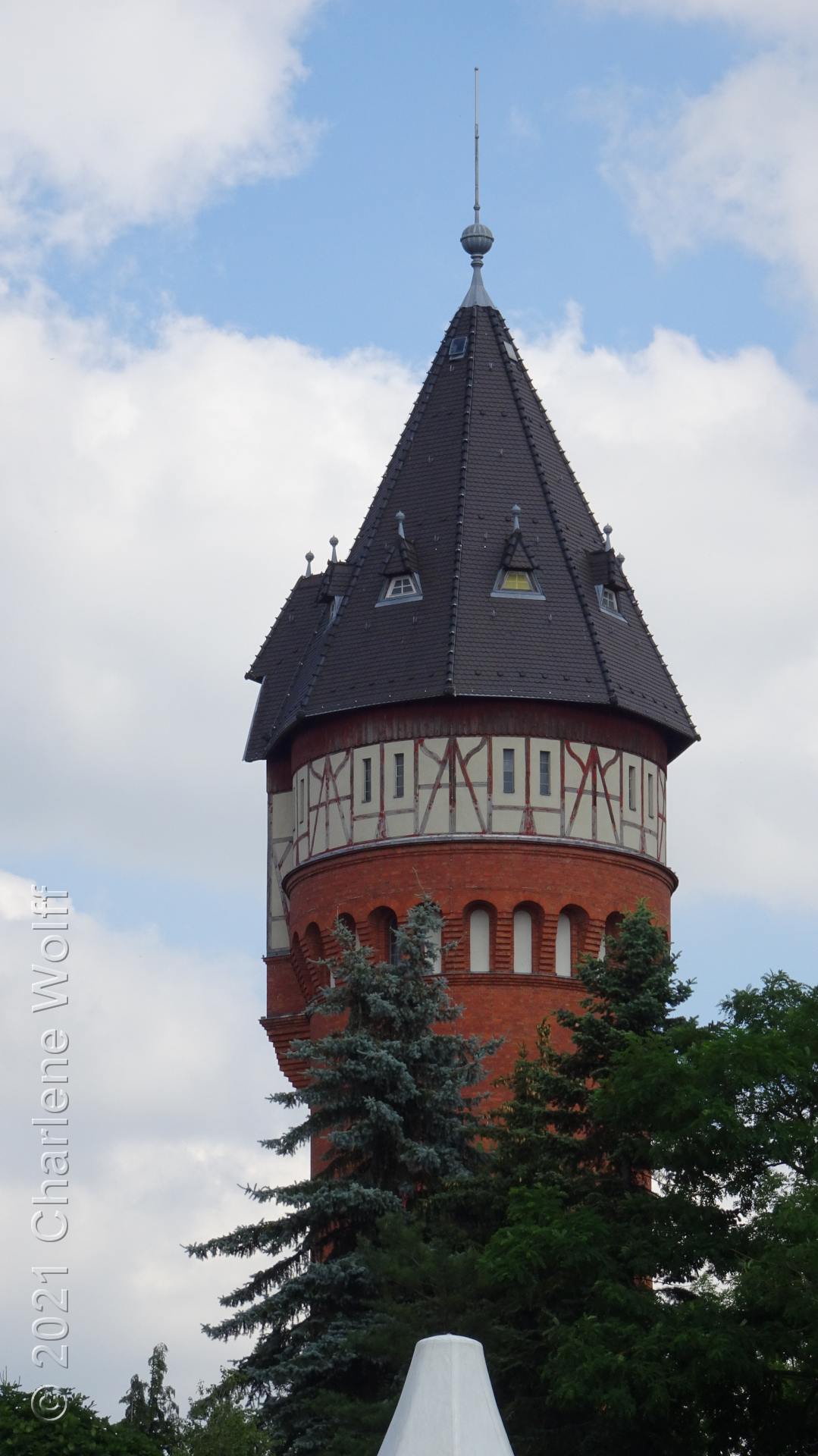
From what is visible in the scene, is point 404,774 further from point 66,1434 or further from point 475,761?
point 66,1434

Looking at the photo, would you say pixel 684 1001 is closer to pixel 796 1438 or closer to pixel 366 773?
pixel 796 1438

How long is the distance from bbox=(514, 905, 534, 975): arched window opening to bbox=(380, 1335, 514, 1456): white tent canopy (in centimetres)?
2680

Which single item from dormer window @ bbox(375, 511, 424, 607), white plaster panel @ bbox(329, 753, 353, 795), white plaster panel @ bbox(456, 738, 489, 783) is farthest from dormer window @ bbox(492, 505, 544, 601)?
white plaster panel @ bbox(329, 753, 353, 795)

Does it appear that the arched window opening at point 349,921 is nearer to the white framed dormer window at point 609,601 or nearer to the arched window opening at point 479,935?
the arched window opening at point 479,935

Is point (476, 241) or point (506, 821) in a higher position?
point (476, 241)

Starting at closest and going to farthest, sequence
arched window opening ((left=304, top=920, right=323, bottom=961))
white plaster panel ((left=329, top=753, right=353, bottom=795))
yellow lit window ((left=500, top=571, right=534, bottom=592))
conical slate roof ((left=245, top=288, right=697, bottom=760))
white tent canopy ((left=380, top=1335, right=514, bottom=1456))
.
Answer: white tent canopy ((left=380, top=1335, right=514, bottom=1456)), conical slate roof ((left=245, top=288, right=697, bottom=760)), white plaster panel ((left=329, top=753, right=353, bottom=795)), arched window opening ((left=304, top=920, right=323, bottom=961)), yellow lit window ((left=500, top=571, right=534, bottom=592))

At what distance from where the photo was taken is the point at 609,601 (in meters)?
40.8

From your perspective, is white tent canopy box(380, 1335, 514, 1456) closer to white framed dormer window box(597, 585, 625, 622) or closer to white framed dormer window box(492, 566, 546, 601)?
white framed dormer window box(492, 566, 546, 601)

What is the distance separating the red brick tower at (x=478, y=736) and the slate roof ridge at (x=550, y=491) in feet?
0.15

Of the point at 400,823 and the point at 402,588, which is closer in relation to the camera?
the point at 400,823

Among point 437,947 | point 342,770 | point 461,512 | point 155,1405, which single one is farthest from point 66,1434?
point 461,512

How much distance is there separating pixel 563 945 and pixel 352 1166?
7.57 m

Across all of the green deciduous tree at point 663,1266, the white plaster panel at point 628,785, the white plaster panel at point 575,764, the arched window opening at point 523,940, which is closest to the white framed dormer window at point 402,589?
the white plaster panel at point 575,764

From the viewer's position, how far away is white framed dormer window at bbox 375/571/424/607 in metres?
40.1
